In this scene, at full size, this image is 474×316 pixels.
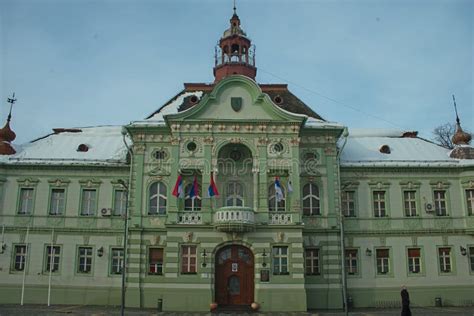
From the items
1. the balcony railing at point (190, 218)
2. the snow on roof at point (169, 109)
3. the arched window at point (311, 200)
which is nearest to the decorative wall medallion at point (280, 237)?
Answer: the arched window at point (311, 200)

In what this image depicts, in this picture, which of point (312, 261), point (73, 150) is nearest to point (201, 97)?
point (73, 150)

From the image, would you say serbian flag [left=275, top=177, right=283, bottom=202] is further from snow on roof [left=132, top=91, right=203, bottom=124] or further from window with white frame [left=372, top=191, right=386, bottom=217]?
snow on roof [left=132, top=91, right=203, bottom=124]

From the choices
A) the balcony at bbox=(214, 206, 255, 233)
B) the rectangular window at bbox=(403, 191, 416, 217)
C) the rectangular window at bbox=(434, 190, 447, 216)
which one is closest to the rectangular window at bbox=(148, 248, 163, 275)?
the balcony at bbox=(214, 206, 255, 233)

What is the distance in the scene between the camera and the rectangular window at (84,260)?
31.9 meters

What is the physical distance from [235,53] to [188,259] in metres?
16.6

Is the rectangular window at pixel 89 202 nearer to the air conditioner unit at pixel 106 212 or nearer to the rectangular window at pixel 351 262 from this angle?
the air conditioner unit at pixel 106 212

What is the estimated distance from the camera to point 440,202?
33.2m

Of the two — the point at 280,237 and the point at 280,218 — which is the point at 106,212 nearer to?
the point at 280,218

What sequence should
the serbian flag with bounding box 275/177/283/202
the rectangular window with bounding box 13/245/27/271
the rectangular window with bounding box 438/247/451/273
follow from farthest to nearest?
1. the rectangular window with bounding box 438/247/451/273
2. the rectangular window with bounding box 13/245/27/271
3. the serbian flag with bounding box 275/177/283/202

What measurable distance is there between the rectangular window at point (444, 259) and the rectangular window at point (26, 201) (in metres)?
26.8

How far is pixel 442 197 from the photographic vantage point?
33406mm

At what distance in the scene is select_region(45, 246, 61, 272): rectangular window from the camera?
31.8 metres

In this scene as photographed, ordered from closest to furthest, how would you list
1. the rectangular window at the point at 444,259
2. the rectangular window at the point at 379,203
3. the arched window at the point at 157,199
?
the arched window at the point at 157,199 < the rectangular window at the point at 444,259 < the rectangular window at the point at 379,203

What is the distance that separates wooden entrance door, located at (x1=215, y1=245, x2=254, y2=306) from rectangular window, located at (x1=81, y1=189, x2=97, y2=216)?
9.39 meters
